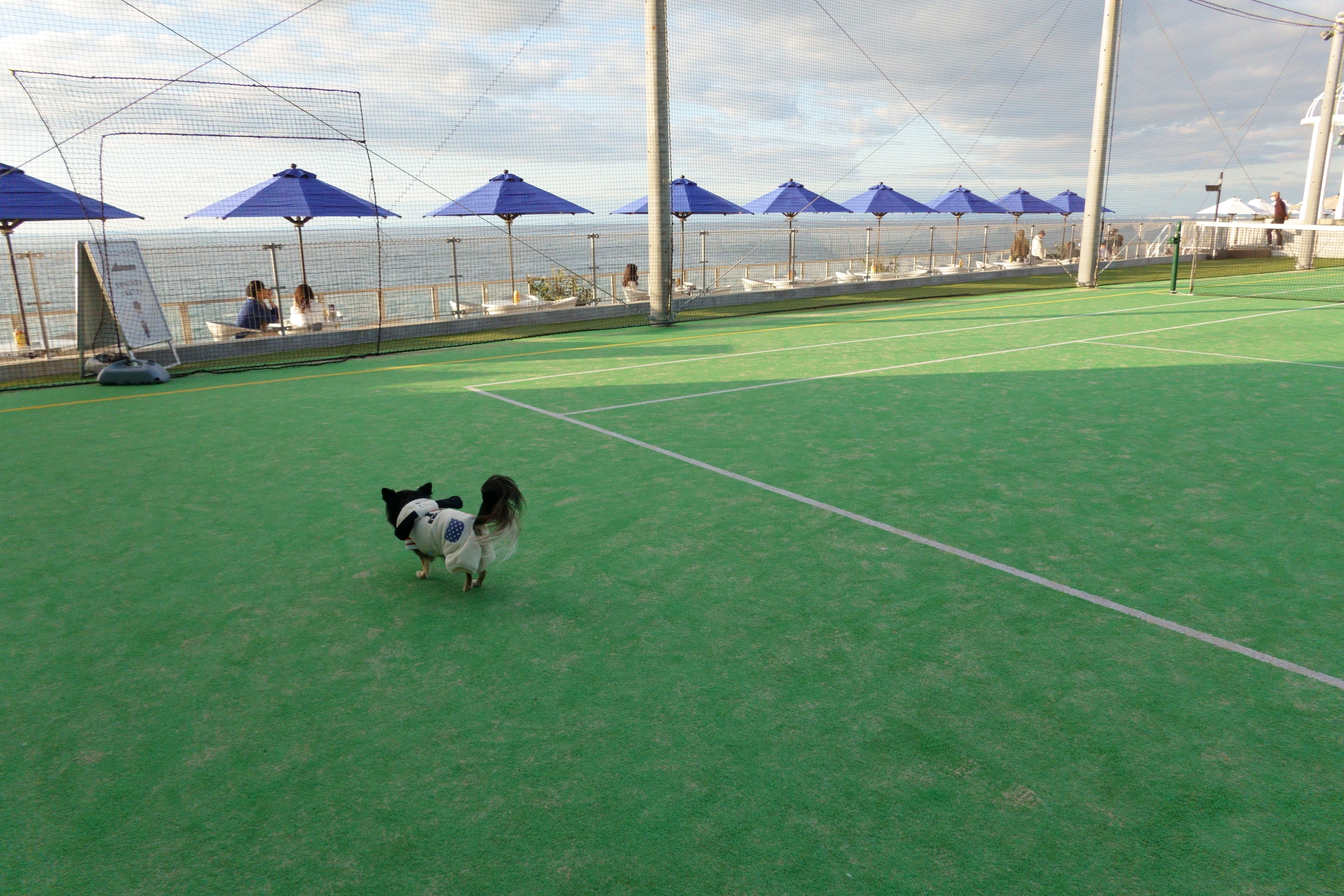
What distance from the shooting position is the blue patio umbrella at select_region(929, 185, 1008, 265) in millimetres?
31844

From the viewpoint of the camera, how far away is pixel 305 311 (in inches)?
663

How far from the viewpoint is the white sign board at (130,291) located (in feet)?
42.3

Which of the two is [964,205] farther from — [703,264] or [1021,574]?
[1021,574]

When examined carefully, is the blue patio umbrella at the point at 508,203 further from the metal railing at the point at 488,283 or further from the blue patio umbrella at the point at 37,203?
the blue patio umbrella at the point at 37,203

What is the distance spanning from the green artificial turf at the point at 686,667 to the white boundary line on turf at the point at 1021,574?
0.26 feet

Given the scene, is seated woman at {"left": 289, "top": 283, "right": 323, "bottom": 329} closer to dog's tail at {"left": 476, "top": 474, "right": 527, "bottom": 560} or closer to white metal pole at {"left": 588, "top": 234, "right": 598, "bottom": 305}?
white metal pole at {"left": 588, "top": 234, "right": 598, "bottom": 305}

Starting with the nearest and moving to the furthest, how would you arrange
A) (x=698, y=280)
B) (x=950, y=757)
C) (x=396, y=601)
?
1. (x=950, y=757)
2. (x=396, y=601)
3. (x=698, y=280)

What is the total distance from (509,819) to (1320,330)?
1685 cm

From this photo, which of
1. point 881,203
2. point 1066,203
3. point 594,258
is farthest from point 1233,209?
point 594,258

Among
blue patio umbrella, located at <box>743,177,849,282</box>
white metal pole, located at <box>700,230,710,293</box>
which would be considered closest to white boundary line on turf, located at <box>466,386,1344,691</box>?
white metal pole, located at <box>700,230,710,293</box>

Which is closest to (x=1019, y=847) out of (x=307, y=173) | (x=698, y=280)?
(x=307, y=173)

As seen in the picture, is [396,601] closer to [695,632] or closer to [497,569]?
[497,569]

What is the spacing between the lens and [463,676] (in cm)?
414

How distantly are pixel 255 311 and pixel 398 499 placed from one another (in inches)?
500
